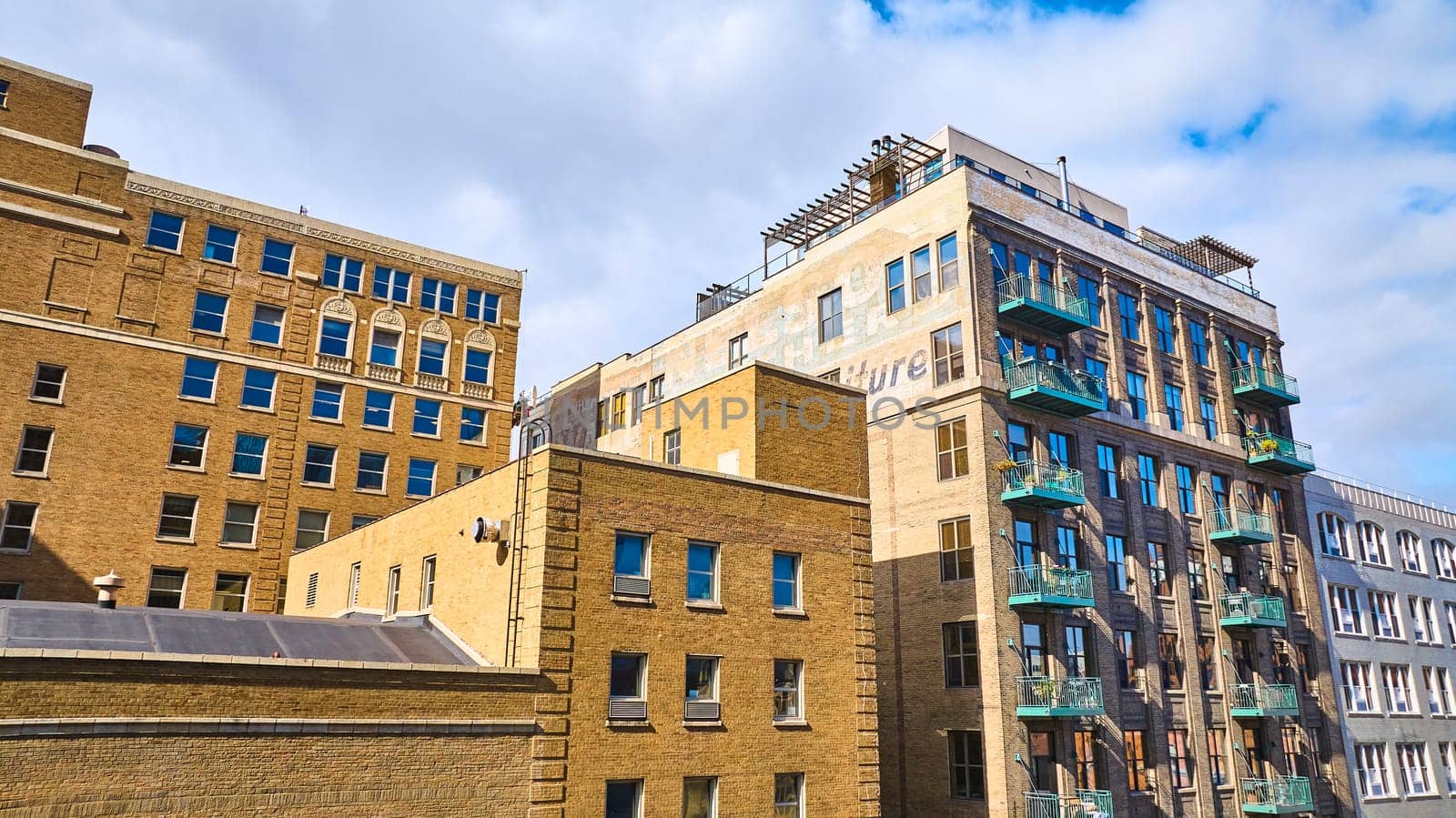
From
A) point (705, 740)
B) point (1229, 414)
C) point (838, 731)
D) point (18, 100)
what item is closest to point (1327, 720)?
point (1229, 414)

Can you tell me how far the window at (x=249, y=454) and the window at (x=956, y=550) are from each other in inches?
1153

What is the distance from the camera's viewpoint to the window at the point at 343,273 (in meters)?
46.3

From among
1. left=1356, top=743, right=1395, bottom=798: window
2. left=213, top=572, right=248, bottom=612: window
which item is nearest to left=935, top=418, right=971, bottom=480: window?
left=1356, top=743, right=1395, bottom=798: window

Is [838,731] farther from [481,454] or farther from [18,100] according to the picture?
[18,100]

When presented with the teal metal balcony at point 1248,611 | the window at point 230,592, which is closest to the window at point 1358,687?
the teal metal balcony at point 1248,611

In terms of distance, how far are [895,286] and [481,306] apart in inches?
889

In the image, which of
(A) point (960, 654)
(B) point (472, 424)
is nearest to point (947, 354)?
(A) point (960, 654)

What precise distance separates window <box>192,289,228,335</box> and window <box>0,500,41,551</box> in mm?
9677

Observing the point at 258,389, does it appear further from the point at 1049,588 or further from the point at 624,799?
the point at 1049,588

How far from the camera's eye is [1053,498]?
3444 centimetres

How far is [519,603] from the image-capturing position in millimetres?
22266

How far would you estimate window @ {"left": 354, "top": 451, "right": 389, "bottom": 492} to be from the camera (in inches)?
1785

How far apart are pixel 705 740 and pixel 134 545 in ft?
91.5

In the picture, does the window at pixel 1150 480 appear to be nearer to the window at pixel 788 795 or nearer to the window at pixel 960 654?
the window at pixel 960 654
